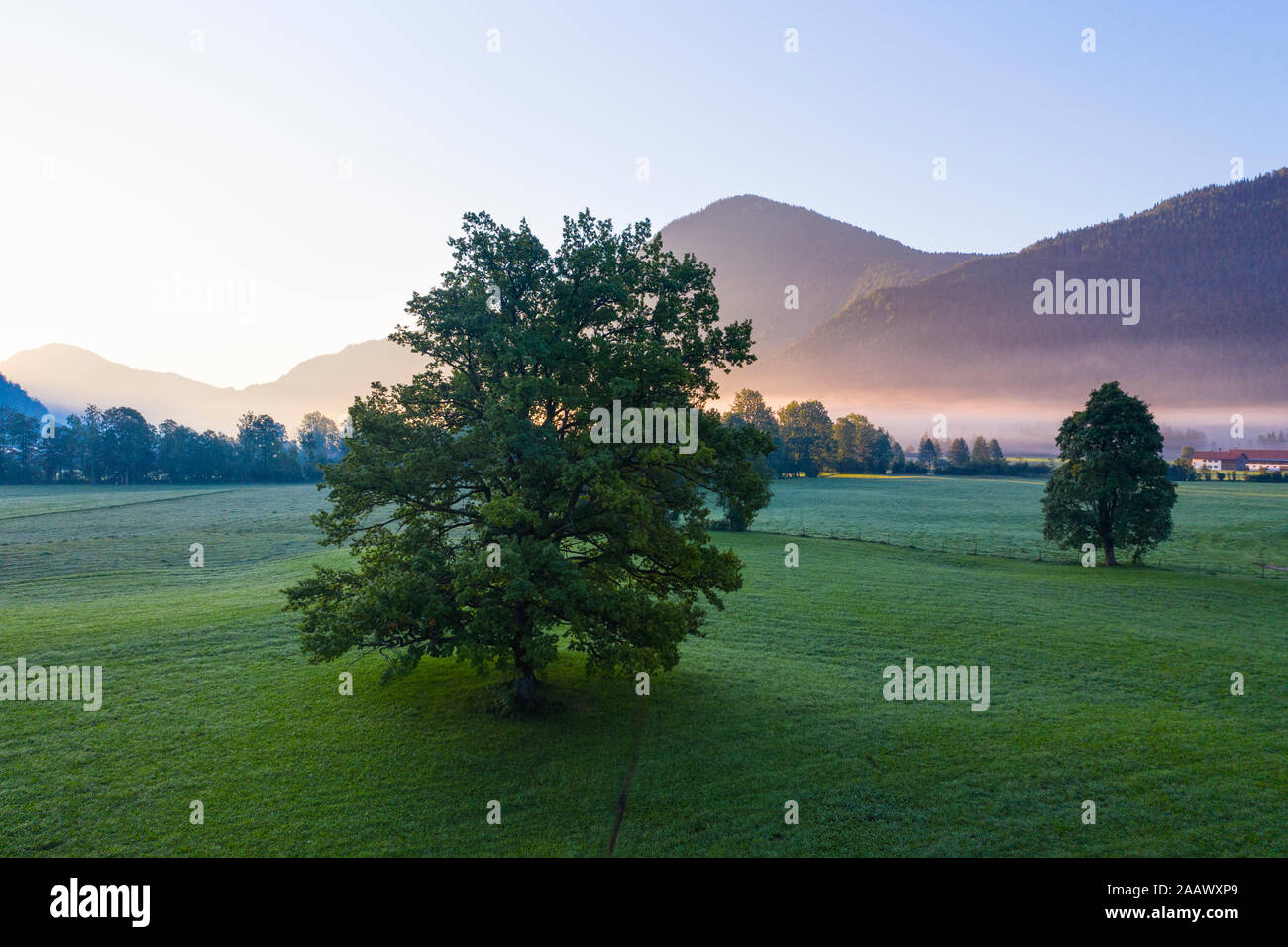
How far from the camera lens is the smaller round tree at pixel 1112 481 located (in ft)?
153

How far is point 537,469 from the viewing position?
16.8 meters

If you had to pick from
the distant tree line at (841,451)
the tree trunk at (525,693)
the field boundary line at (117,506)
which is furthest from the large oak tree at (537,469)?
the distant tree line at (841,451)

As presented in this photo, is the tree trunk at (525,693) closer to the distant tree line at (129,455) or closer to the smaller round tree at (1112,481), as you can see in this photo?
the smaller round tree at (1112,481)

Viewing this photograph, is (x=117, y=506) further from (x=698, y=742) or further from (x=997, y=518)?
(x=997, y=518)

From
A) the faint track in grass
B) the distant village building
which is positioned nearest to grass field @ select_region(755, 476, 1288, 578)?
the faint track in grass

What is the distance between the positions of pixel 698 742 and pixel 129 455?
509 feet

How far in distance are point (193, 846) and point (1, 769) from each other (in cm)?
784

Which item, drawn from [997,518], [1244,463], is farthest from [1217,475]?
[997,518]

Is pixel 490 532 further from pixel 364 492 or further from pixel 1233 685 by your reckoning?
pixel 1233 685

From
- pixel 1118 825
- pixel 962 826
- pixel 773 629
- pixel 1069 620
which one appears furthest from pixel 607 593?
pixel 1069 620

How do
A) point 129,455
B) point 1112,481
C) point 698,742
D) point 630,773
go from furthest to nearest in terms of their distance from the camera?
point 129,455, point 1112,481, point 698,742, point 630,773

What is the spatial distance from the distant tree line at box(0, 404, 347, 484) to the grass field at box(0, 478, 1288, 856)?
373 feet

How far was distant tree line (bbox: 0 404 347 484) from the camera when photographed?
12162 centimetres

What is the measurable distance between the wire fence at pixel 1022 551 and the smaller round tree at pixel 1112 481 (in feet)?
8.74
